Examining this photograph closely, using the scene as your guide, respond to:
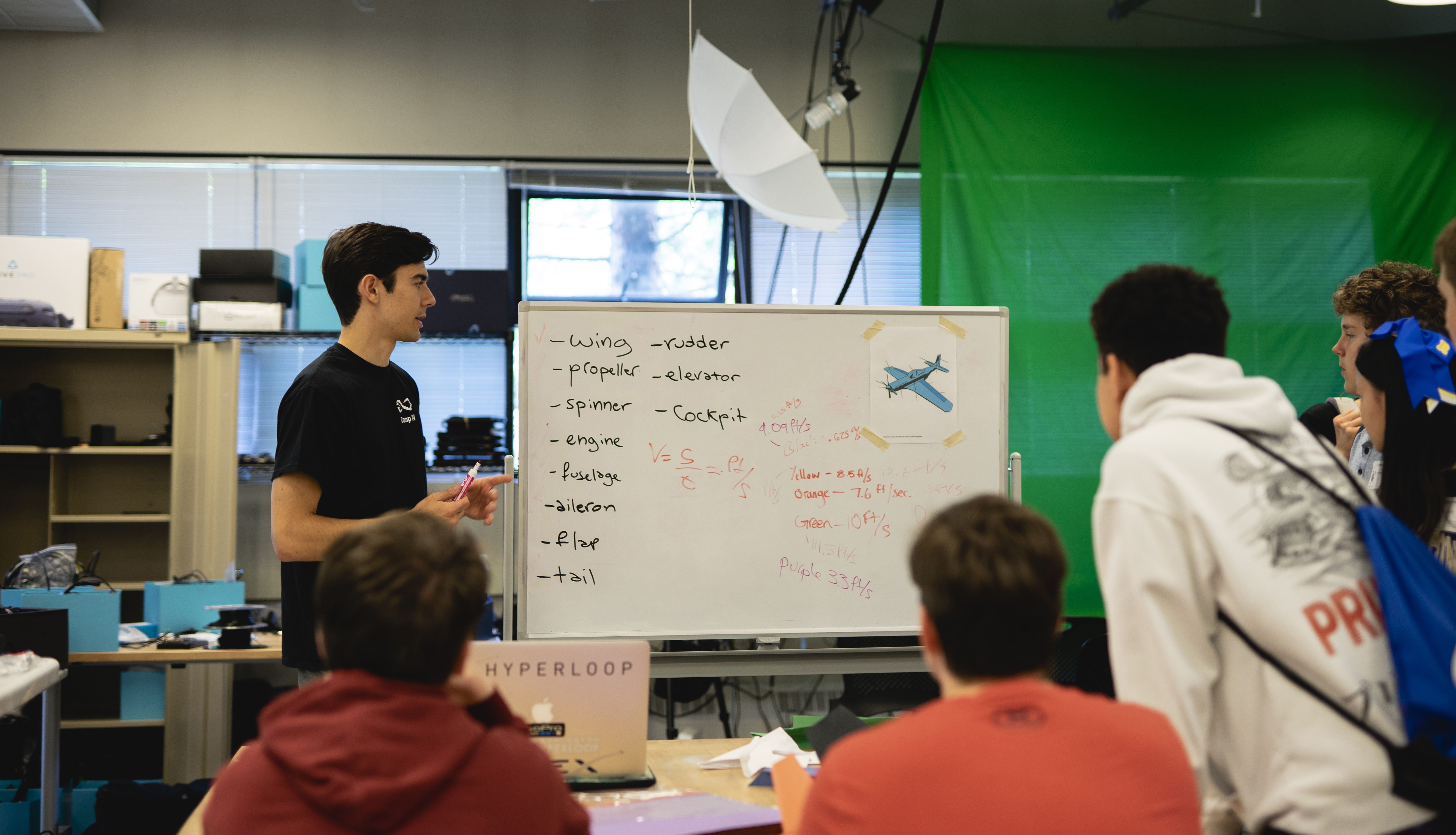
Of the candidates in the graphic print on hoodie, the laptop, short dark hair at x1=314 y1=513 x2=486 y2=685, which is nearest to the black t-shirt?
the laptop

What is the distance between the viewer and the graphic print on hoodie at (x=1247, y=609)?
1.09 meters

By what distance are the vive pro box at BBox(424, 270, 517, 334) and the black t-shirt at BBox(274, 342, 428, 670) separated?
207 centimetres

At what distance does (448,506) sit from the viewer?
2.16m

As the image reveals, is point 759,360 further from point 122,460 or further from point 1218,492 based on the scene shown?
point 122,460

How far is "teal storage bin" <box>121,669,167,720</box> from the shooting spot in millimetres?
3811

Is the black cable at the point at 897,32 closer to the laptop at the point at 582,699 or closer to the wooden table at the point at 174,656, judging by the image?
the wooden table at the point at 174,656

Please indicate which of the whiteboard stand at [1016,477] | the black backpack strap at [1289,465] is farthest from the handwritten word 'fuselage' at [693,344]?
the black backpack strap at [1289,465]

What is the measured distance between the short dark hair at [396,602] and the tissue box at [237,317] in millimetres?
3568

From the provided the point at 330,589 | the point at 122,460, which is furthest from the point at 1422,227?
the point at 122,460

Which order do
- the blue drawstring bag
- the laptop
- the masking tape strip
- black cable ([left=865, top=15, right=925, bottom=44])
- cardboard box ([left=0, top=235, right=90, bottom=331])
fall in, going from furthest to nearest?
black cable ([left=865, top=15, right=925, bottom=44]) → cardboard box ([left=0, top=235, right=90, bottom=331]) → the masking tape strip → the laptop → the blue drawstring bag

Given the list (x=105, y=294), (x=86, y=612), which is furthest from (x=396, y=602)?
(x=105, y=294)

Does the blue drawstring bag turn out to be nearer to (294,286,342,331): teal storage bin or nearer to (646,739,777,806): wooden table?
(646,739,777,806): wooden table

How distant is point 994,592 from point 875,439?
173cm

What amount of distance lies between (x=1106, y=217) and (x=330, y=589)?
13.5ft
